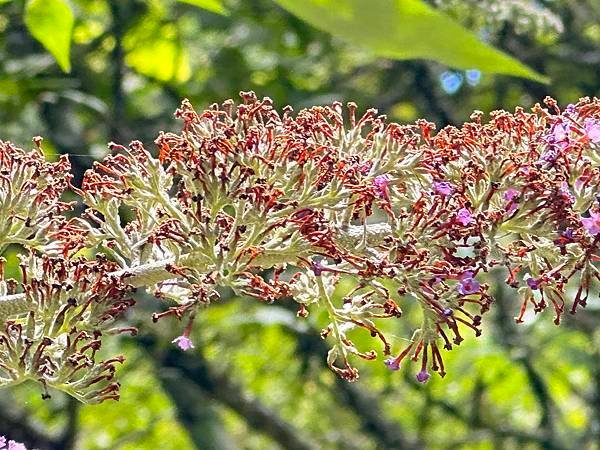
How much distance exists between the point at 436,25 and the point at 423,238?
2.44 feet

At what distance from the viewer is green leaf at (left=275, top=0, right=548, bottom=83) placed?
44cm

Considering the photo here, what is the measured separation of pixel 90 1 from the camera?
9.87 ft

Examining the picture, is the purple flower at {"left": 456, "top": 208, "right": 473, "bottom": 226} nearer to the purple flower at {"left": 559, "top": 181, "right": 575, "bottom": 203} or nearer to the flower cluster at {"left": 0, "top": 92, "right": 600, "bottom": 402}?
the flower cluster at {"left": 0, "top": 92, "right": 600, "bottom": 402}

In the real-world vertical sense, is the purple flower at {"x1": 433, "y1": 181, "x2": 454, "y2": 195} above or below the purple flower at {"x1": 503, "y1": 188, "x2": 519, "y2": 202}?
below

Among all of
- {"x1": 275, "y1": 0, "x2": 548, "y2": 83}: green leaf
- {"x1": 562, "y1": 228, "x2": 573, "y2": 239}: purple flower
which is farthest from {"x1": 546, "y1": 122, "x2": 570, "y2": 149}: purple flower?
{"x1": 275, "y1": 0, "x2": 548, "y2": 83}: green leaf

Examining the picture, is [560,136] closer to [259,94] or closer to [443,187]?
[443,187]

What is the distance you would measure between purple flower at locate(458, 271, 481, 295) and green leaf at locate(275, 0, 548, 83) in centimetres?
71

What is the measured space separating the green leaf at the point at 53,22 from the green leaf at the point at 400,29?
0.74m

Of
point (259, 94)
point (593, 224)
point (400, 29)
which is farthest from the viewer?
point (259, 94)

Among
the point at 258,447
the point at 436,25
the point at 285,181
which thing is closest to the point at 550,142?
the point at 285,181

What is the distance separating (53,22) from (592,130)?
0.65 metres

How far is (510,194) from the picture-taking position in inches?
47.6

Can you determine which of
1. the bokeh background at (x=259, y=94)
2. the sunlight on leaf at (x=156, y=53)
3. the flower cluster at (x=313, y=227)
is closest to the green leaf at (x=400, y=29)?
the flower cluster at (x=313, y=227)

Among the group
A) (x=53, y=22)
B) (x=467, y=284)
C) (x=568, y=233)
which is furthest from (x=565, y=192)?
(x=53, y=22)
